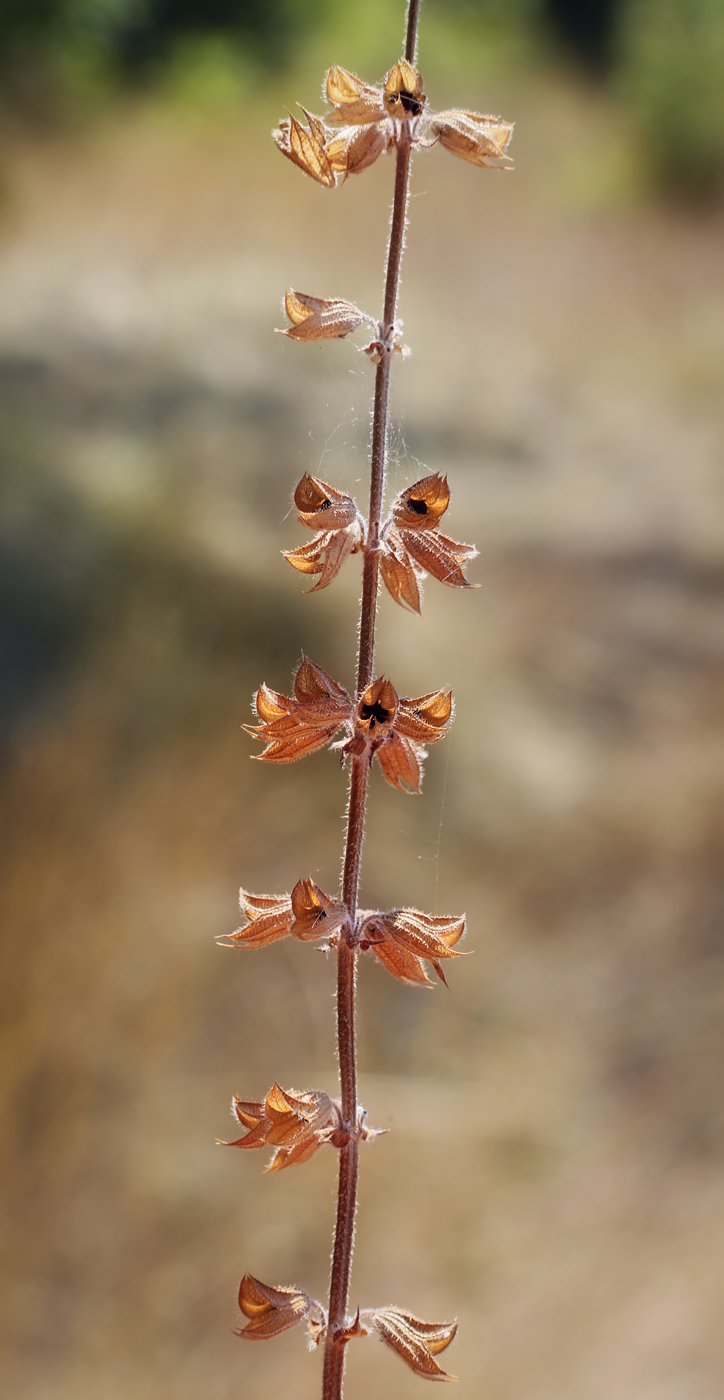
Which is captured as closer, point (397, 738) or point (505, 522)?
point (397, 738)

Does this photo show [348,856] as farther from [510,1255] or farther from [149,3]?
[149,3]

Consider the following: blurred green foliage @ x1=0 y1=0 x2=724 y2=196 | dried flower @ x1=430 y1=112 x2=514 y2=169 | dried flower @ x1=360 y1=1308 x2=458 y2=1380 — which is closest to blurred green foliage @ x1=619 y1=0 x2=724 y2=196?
blurred green foliage @ x1=0 y1=0 x2=724 y2=196

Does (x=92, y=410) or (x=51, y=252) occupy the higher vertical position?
(x=51, y=252)

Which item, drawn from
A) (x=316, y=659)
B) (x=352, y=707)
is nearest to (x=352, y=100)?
(x=352, y=707)

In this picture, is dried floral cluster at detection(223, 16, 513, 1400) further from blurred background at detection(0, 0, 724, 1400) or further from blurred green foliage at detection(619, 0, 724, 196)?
blurred green foliage at detection(619, 0, 724, 196)

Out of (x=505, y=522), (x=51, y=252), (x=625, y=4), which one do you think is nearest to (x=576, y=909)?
(x=505, y=522)

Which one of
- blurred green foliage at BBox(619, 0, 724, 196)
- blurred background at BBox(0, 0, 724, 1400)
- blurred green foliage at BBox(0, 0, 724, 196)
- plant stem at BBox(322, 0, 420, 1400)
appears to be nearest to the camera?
plant stem at BBox(322, 0, 420, 1400)

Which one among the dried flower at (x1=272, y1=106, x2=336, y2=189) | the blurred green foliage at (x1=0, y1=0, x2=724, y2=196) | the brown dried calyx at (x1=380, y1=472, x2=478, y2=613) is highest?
the blurred green foliage at (x1=0, y1=0, x2=724, y2=196)
